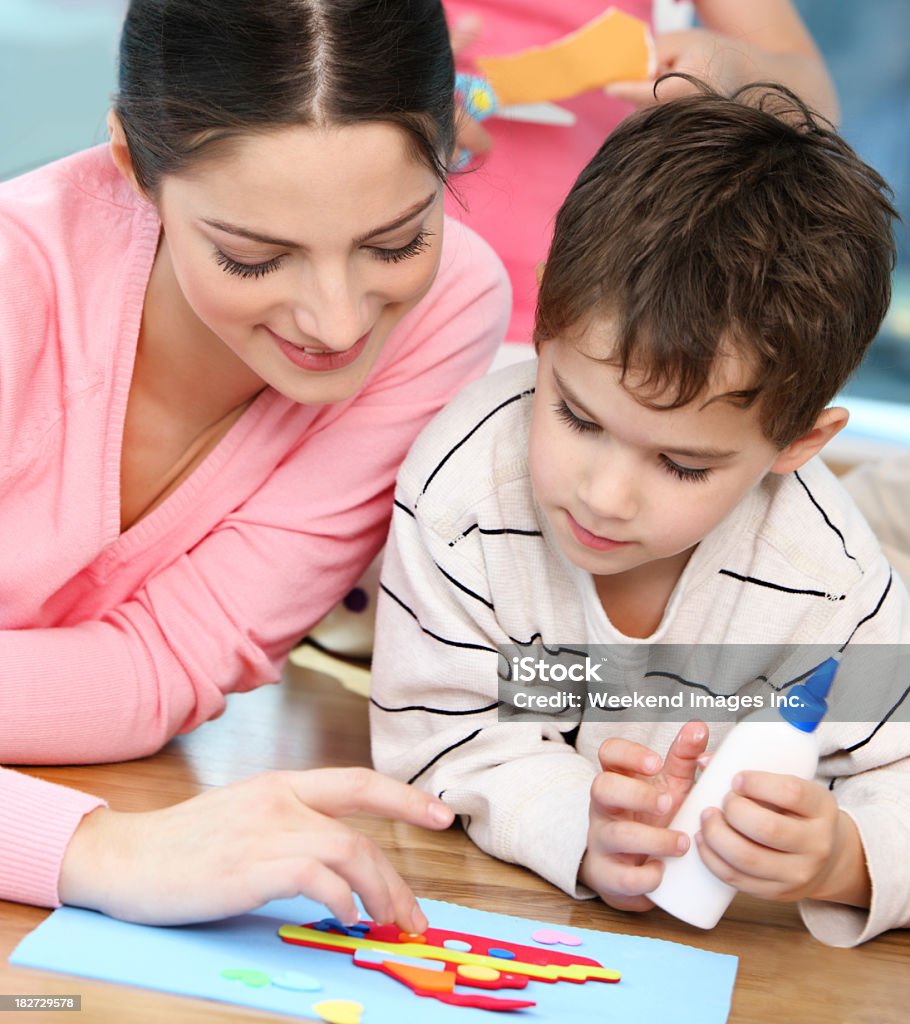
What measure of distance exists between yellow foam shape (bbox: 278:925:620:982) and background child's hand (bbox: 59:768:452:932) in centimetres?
2

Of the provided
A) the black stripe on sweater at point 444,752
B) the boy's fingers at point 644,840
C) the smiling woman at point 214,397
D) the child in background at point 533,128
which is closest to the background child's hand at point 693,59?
the child in background at point 533,128

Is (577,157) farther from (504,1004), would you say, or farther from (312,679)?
(504,1004)

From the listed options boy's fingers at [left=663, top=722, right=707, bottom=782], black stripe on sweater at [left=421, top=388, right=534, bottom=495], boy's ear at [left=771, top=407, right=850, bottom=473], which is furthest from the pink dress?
boy's fingers at [left=663, top=722, right=707, bottom=782]

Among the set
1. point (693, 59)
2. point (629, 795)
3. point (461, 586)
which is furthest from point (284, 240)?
point (693, 59)

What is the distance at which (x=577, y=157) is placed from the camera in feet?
5.76

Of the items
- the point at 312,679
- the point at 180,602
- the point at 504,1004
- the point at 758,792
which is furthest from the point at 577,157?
the point at 504,1004

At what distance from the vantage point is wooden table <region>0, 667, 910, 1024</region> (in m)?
0.73

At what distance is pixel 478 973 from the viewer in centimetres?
78

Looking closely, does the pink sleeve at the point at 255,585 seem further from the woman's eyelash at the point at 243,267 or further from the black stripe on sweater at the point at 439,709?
the woman's eyelash at the point at 243,267

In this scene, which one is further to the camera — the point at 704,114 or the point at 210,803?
the point at 704,114

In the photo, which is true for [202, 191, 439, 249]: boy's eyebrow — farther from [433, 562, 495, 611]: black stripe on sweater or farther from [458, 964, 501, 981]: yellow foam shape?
[458, 964, 501, 981]: yellow foam shape

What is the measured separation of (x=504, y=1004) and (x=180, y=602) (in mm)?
487

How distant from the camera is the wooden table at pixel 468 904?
0.73 meters

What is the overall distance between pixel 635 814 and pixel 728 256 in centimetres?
36
